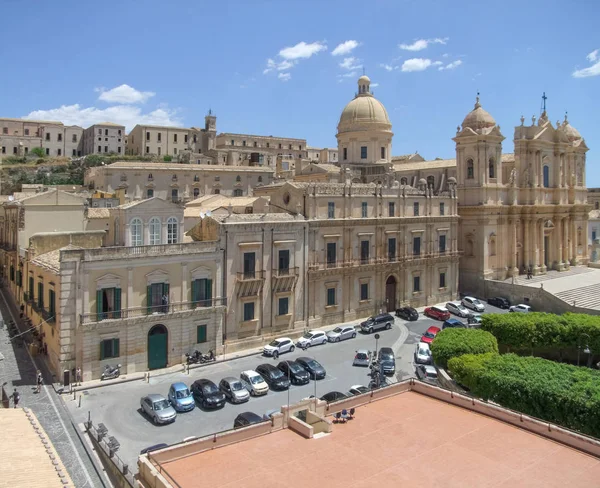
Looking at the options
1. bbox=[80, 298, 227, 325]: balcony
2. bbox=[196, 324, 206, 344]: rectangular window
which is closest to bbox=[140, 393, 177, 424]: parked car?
Answer: bbox=[80, 298, 227, 325]: balcony

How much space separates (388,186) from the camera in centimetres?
4628

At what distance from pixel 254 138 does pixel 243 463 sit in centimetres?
9412

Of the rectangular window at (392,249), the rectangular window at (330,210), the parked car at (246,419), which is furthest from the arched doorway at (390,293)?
the parked car at (246,419)

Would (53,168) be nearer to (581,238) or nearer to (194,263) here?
(194,263)

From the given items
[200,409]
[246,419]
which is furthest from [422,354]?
[246,419]

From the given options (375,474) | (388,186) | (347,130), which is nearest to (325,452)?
(375,474)

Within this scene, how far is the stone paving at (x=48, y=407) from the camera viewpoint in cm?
2045

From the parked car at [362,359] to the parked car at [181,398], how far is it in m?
11.2

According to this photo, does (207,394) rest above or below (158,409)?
above

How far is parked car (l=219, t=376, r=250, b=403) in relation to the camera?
90.7 feet

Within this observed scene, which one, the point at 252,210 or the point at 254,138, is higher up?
the point at 254,138

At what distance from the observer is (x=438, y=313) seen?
150 ft

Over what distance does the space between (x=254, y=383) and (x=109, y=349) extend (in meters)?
8.55

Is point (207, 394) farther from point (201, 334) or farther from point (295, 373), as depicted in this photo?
point (201, 334)
